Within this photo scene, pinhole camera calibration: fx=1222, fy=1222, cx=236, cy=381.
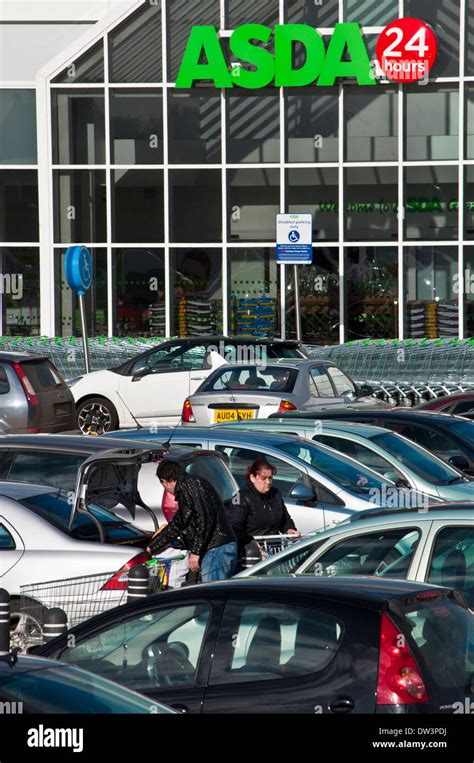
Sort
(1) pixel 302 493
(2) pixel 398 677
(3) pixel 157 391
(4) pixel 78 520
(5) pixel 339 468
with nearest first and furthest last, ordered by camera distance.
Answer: (2) pixel 398 677 → (4) pixel 78 520 → (1) pixel 302 493 → (5) pixel 339 468 → (3) pixel 157 391

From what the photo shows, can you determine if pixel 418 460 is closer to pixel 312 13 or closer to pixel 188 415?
pixel 188 415

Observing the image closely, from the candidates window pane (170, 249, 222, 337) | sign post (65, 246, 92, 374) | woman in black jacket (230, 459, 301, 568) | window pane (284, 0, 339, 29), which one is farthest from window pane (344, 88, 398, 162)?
woman in black jacket (230, 459, 301, 568)

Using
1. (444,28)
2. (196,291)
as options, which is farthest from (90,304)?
(444,28)

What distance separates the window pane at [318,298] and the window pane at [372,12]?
4949mm

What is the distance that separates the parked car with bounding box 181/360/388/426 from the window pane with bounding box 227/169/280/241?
10.1 meters

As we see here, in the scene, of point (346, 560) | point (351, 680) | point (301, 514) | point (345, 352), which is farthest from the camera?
point (345, 352)

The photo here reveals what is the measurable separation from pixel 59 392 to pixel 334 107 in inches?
475

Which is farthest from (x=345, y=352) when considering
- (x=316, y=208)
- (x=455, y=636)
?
(x=455, y=636)

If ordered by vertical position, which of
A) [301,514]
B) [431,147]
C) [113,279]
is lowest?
[301,514]

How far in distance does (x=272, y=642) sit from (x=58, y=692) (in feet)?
4.27

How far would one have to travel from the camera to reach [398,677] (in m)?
4.67

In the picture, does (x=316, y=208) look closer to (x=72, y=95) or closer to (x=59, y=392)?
(x=72, y=95)

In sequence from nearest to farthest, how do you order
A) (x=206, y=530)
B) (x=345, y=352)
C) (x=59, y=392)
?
1. (x=206, y=530)
2. (x=59, y=392)
3. (x=345, y=352)

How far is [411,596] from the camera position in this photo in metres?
4.94
